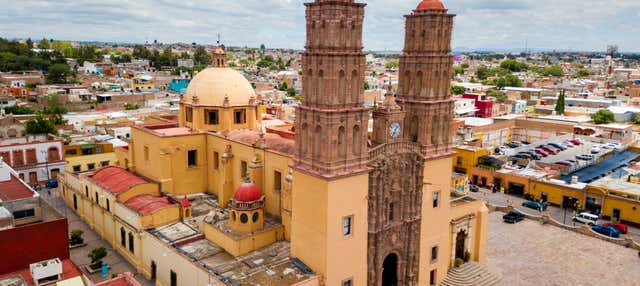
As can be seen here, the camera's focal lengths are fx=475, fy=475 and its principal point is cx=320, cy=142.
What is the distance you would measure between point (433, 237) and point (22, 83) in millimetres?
93865

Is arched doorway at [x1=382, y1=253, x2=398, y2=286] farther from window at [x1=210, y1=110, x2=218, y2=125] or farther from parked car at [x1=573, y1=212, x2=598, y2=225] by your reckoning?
parked car at [x1=573, y1=212, x2=598, y2=225]

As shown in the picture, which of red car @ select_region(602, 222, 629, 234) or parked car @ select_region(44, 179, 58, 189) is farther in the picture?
parked car @ select_region(44, 179, 58, 189)

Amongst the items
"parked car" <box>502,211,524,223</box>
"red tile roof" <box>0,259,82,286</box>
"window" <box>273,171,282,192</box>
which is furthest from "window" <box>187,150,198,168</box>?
"parked car" <box>502,211,524,223</box>

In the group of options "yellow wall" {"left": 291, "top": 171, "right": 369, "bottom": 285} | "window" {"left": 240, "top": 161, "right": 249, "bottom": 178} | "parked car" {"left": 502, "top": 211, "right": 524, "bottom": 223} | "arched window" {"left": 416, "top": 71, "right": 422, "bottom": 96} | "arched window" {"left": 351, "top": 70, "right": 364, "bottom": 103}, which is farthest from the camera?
"parked car" {"left": 502, "top": 211, "right": 524, "bottom": 223}

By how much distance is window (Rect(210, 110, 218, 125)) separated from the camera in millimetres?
37438

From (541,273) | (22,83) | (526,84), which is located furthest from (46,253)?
(526,84)

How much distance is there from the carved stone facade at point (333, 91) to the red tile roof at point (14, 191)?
20.8 metres

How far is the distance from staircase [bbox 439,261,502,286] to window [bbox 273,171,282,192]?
12.3m

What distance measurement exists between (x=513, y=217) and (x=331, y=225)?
995 inches

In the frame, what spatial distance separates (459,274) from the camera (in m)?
31.8

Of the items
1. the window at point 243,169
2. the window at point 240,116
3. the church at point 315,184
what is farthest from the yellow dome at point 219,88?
the window at point 243,169

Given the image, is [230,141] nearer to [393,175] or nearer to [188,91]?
[188,91]

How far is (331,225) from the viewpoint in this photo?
24.4 m

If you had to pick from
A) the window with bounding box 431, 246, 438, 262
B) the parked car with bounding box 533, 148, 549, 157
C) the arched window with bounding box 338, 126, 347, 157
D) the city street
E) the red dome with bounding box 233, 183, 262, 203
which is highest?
the arched window with bounding box 338, 126, 347, 157
